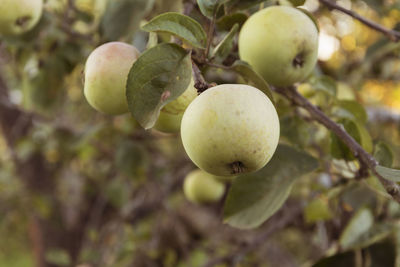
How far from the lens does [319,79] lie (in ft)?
3.09

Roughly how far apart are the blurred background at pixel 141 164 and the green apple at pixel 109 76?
20 centimetres

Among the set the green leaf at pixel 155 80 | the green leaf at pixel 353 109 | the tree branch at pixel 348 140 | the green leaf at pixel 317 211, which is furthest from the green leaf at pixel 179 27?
the green leaf at pixel 317 211

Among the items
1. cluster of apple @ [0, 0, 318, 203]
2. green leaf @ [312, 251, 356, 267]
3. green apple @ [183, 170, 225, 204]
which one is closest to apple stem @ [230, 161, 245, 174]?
cluster of apple @ [0, 0, 318, 203]

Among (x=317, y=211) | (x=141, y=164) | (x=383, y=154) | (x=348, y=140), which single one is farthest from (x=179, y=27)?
(x=141, y=164)

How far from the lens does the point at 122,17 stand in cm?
108

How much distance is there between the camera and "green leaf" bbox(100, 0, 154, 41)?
1023 millimetres

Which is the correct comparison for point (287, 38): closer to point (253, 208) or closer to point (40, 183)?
point (253, 208)

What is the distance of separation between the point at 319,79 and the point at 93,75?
20.8 inches

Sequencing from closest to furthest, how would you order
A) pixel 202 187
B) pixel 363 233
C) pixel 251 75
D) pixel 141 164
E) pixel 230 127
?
pixel 230 127 → pixel 251 75 → pixel 363 233 → pixel 202 187 → pixel 141 164

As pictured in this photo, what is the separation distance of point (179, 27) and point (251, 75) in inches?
5.3

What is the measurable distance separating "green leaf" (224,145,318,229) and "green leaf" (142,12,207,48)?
0.33m

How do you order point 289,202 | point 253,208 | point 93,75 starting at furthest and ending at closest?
point 289,202
point 253,208
point 93,75

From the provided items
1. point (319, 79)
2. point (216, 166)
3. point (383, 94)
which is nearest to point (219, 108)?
point (216, 166)

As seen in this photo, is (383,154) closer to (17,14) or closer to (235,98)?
(235,98)
